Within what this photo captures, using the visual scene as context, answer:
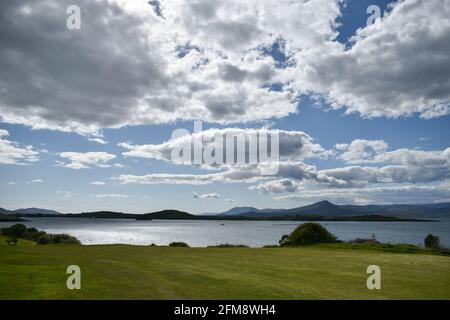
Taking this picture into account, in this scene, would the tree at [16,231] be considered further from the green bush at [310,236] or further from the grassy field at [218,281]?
the grassy field at [218,281]

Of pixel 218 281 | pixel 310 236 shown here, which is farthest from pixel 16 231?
pixel 218 281

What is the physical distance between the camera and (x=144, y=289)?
71.8 feet

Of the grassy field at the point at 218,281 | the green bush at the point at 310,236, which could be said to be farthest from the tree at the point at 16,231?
the grassy field at the point at 218,281

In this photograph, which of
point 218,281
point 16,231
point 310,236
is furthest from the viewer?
point 16,231

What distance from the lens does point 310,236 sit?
78688 mm

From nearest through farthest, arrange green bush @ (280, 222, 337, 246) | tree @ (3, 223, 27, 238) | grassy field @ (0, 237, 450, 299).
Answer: grassy field @ (0, 237, 450, 299) → green bush @ (280, 222, 337, 246) → tree @ (3, 223, 27, 238)

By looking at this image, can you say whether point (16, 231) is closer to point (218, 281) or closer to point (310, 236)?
point (310, 236)

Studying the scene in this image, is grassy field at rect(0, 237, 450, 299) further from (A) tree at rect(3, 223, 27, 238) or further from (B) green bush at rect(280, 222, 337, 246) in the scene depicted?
(A) tree at rect(3, 223, 27, 238)

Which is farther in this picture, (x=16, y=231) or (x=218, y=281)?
(x=16, y=231)

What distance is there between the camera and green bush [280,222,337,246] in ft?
254

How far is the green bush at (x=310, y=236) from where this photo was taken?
77562 mm

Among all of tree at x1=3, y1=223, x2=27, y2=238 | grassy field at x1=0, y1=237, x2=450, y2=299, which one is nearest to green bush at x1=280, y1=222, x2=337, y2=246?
grassy field at x1=0, y1=237, x2=450, y2=299

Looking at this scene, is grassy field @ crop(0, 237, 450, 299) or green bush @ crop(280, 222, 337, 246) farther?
green bush @ crop(280, 222, 337, 246)
